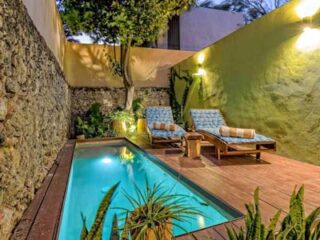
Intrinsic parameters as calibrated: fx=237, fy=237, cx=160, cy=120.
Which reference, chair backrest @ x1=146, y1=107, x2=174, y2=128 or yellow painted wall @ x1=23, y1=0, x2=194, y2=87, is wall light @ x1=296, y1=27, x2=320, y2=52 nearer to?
chair backrest @ x1=146, y1=107, x2=174, y2=128

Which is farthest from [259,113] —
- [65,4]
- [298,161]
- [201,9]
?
[201,9]

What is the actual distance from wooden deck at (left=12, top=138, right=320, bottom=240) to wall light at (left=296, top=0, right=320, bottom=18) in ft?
8.09

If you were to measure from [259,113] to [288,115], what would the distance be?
0.73 metres

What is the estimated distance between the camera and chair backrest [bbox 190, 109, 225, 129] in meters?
5.48

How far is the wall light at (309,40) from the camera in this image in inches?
148

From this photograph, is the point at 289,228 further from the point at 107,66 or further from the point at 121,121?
the point at 107,66

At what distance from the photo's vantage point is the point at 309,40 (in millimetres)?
3885

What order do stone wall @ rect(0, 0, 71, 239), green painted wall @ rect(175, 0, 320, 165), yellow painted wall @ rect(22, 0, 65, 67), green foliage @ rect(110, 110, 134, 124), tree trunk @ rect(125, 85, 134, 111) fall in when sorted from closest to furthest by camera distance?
stone wall @ rect(0, 0, 71, 239) → yellow painted wall @ rect(22, 0, 65, 67) → green painted wall @ rect(175, 0, 320, 165) → green foliage @ rect(110, 110, 134, 124) → tree trunk @ rect(125, 85, 134, 111)

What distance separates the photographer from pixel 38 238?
1708 millimetres

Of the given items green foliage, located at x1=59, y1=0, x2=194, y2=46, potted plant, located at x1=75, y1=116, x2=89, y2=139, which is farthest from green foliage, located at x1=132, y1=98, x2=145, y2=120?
green foliage, located at x1=59, y1=0, x2=194, y2=46

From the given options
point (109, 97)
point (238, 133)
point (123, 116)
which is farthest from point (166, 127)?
point (109, 97)

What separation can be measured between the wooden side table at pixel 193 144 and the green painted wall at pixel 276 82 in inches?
60.2

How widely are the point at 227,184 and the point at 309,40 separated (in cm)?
283

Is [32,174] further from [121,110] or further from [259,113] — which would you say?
[121,110]
